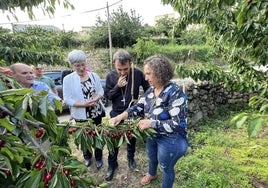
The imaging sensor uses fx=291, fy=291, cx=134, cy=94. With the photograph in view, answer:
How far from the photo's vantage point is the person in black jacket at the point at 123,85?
3412 millimetres

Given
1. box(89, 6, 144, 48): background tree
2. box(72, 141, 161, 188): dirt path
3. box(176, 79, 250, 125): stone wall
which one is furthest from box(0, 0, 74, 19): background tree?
box(89, 6, 144, 48): background tree

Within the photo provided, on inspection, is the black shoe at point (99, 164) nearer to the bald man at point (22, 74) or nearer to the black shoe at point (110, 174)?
the black shoe at point (110, 174)

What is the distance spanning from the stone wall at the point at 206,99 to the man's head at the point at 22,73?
13.7 feet

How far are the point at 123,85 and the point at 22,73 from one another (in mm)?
1155

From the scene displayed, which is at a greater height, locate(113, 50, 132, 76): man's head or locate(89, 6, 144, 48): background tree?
locate(113, 50, 132, 76): man's head

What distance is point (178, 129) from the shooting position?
2.79 meters

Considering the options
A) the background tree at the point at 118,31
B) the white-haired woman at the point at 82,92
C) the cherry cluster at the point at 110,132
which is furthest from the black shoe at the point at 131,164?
the background tree at the point at 118,31

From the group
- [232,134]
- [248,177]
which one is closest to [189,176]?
[248,177]

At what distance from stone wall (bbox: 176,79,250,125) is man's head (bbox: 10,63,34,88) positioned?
4167mm

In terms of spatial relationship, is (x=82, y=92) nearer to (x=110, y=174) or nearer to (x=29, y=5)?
(x=110, y=174)

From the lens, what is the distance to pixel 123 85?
353 cm

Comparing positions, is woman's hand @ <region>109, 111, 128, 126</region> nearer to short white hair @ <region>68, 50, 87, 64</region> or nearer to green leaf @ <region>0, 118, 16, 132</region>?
short white hair @ <region>68, 50, 87, 64</region>

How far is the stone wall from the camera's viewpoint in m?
6.69

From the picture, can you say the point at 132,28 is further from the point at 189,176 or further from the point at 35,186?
the point at 35,186
